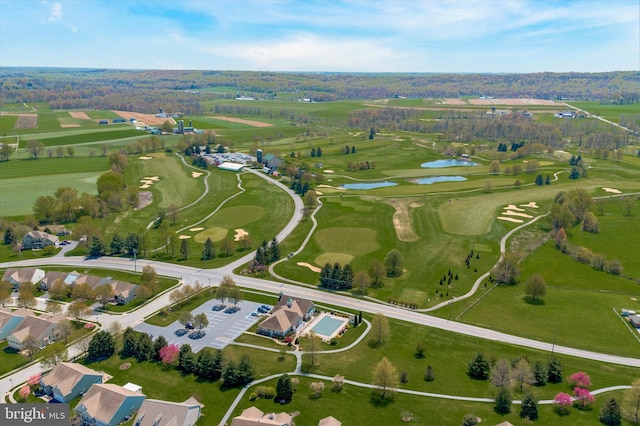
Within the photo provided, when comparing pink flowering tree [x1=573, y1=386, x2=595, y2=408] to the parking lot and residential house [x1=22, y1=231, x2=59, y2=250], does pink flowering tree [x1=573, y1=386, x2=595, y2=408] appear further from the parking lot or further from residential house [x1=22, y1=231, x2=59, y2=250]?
residential house [x1=22, y1=231, x2=59, y2=250]

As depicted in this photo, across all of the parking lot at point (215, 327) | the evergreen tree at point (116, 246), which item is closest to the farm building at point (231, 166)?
the evergreen tree at point (116, 246)

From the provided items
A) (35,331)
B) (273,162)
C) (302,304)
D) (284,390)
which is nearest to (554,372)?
(284,390)

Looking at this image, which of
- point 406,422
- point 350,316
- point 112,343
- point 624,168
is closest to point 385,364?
point 406,422

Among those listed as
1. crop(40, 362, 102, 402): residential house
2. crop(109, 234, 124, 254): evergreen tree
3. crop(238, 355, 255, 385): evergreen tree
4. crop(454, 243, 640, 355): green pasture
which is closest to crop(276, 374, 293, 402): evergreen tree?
crop(238, 355, 255, 385): evergreen tree

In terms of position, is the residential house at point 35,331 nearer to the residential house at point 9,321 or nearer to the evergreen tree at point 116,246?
the residential house at point 9,321

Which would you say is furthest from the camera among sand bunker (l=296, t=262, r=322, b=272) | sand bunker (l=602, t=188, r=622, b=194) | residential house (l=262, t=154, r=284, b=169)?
residential house (l=262, t=154, r=284, b=169)

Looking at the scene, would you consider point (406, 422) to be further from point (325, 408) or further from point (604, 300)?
point (604, 300)

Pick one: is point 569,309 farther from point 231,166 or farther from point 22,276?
point 231,166
